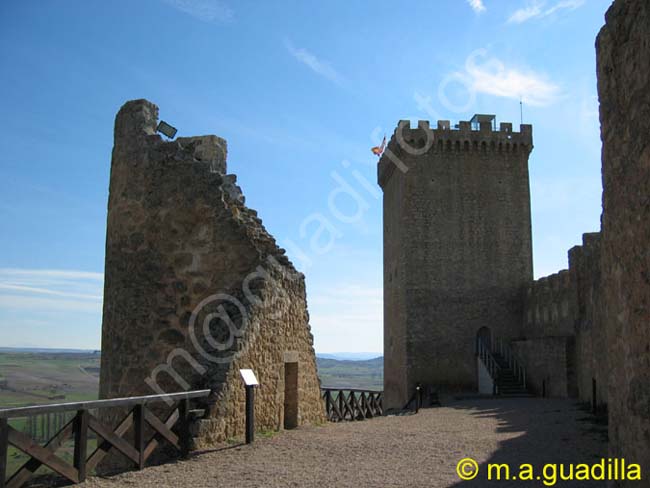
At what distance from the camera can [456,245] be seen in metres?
24.7

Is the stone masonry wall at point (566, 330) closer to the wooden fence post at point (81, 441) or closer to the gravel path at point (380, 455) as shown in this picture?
the gravel path at point (380, 455)

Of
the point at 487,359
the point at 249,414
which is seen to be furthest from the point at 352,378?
the point at 249,414

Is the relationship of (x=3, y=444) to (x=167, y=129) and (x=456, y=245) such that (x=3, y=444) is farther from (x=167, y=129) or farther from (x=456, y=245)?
(x=456, y=245)

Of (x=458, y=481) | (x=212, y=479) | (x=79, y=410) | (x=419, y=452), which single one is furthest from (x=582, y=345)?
(x=79, y=410)

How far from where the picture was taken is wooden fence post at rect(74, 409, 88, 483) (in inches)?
226

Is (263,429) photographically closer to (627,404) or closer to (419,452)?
(419,452)

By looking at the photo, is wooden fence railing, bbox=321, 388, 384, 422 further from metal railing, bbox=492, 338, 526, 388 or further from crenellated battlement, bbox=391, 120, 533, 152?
crenellated battlement, bbox=391, 120, 533, 152

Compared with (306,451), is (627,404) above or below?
above

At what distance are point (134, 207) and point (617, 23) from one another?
7046 millimetres

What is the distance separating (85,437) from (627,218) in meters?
4.74

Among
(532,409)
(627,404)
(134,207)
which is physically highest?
(134,207)

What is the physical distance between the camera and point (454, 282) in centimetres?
2445

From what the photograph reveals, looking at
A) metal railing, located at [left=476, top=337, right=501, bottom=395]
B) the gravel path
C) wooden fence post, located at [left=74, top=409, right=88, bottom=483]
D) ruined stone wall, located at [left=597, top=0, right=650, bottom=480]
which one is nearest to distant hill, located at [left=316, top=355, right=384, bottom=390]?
metal railing, located at [left=476, top=337, right=501, bottom=395]

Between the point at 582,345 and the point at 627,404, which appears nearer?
the point at 627,404
